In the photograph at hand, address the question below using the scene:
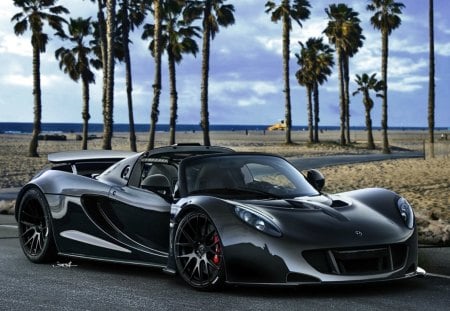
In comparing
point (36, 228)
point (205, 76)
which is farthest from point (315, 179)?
point (205, 76)

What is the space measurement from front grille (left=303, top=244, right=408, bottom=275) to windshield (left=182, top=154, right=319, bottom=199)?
977 mm

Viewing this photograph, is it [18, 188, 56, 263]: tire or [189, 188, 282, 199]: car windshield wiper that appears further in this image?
[18, 188, 56, 263]: tire

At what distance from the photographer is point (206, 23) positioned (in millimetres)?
50156

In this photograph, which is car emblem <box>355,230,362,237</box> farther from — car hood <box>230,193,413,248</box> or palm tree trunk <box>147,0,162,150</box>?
palm tree trunk <box>147,0,162,150</box>

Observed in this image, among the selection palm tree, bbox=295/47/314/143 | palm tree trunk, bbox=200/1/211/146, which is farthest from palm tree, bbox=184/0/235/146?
palm tree, bbox=295/47/314/143

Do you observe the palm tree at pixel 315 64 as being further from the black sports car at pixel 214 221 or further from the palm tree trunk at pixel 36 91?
the black sports car at pixel 214 221

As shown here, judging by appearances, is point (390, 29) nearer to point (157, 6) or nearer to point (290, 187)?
point (157, 6)

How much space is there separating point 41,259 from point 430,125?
40720mm

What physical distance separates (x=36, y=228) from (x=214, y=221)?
307 cm

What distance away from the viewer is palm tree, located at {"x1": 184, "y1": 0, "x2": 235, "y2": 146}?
49406mm

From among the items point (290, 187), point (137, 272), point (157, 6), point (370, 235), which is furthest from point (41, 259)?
point (157, 6)

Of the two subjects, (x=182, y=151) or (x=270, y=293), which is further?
(x=182, y=151)

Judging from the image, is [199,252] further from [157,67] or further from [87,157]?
[157,67]

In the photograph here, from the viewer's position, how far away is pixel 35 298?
6.68 m
